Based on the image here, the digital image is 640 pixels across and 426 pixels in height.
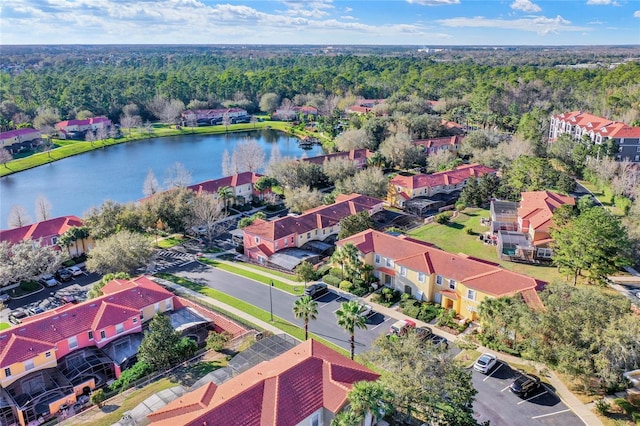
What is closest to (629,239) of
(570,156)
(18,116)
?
(570,156)

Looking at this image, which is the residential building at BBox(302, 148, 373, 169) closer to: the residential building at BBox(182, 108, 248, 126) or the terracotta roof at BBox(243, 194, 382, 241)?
the terracotta roof at BBox(243, 194, 382, 241)

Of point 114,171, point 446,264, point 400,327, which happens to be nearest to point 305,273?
point 400,327

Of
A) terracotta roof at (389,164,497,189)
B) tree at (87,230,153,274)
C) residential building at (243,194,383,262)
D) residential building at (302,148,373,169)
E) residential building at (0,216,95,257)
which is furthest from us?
residential building at (302,148,373,169)

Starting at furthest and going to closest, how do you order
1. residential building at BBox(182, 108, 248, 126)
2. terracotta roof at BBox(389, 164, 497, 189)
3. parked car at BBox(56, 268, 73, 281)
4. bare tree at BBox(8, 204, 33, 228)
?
residential building at BBox(182, 108, 248, 126), terracotta roof at BBox(389, 164, 497, 189), bare tree at BBox(8, 204, 33, 228), parked car at BBox(56, 268, 73, 281)

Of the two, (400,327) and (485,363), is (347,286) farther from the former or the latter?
(485,363)

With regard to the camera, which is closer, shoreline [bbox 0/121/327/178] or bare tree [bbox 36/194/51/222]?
bare tree [bbox 36/194/51/222]

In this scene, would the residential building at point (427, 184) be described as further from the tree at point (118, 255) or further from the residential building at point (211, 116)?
the residential building at point (211, 116)

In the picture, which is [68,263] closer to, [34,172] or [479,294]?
[479,294]

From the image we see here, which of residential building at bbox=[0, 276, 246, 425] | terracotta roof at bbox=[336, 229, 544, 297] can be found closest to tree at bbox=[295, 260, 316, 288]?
terracotta roof at bbox=[336, 229, 544, 297]
